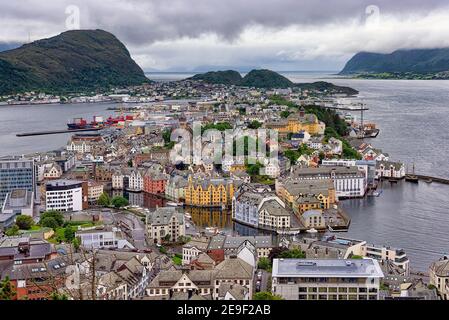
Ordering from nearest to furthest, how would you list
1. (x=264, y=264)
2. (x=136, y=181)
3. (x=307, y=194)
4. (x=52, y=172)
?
(x=264, y=264)
(x=307, y=194)
(x=136, y=181)
(x=52, y=172)

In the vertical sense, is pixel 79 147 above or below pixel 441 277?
above

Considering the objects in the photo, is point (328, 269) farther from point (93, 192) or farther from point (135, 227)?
point (93, 192)

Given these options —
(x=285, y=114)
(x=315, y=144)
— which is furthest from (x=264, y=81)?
Result: (x=315, y=144)

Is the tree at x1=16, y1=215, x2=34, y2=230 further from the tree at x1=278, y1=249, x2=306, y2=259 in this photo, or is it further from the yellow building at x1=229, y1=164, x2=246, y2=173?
the yellow building at x1=229, y1=164, x2=246, y2=173

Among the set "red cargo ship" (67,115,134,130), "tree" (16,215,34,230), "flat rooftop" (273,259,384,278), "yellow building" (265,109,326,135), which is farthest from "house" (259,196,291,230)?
"red cargo ship" (67,115,134,130)

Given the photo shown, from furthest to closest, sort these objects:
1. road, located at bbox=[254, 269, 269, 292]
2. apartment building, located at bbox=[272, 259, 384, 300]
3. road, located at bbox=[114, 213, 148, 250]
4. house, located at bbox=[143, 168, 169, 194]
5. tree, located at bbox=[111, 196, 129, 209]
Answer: house, located at bbox=[143, 168, 169, 194], tree, located at bbox=[111, 196, 129, 209], road, located at bbox=[114, 213, 148, 250], road, located at bbox=[254, 269, 269, 292], apartment building, located at bbox=[272, 259, 384, 300]
